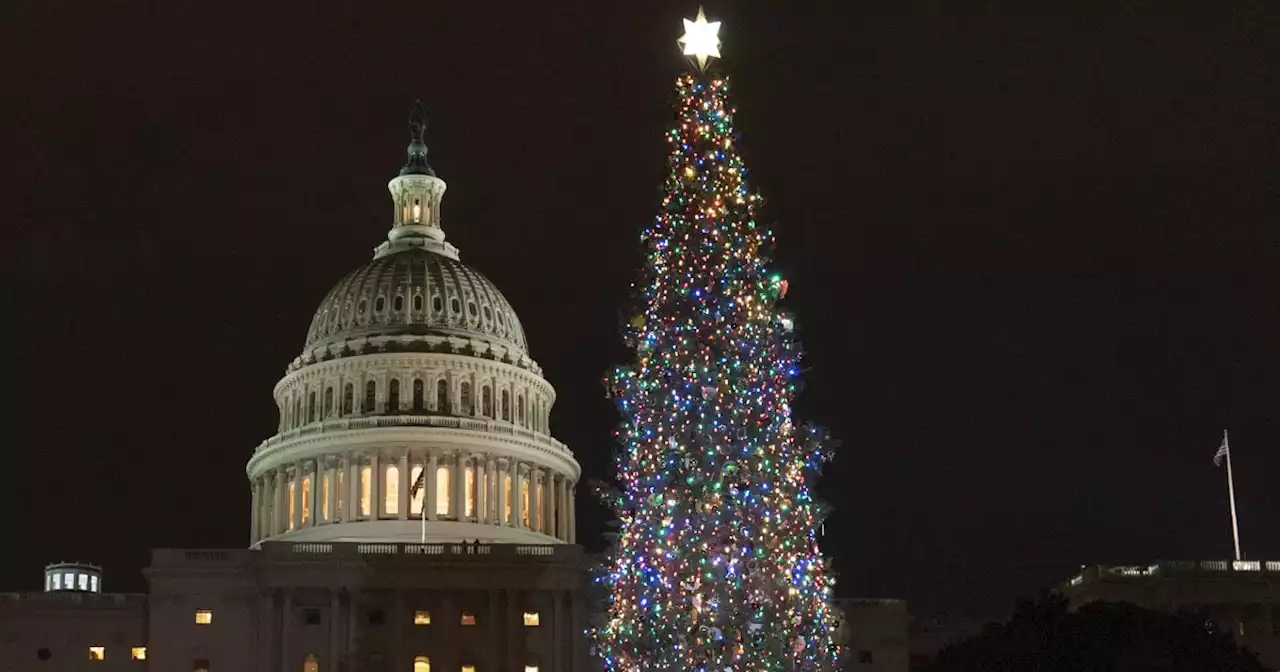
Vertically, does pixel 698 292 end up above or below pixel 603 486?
above

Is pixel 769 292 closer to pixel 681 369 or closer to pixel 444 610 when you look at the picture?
pixel 681 369

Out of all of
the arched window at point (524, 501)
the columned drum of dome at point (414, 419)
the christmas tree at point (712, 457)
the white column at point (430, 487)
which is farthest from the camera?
the arched window at point (524, 501)

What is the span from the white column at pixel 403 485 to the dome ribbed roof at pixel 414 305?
1000cm

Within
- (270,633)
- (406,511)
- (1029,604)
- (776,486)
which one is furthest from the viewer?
(406,511)

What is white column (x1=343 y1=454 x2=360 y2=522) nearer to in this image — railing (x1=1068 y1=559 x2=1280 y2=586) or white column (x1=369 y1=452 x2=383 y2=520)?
white column (x1=369 y1=452 x2=383 y2=520)

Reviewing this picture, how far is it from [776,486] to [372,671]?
5712cm

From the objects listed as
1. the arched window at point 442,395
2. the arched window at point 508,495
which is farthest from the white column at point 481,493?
the arched window at point 442,395

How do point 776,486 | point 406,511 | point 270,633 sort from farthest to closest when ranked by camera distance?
1. point 406,511
2. point 270,633
3. point 776,486

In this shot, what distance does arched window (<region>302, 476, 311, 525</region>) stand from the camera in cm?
12238

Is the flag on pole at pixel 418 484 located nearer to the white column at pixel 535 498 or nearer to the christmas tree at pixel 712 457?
the white column at pixel 535 498

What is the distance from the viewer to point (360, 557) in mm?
102875

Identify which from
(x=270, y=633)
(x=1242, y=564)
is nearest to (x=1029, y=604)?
(x=1242, y=564)

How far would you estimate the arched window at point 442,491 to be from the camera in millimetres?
120875

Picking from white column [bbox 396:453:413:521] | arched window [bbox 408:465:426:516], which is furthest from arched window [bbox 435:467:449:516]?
white column [bbox 396:453:413:521]
